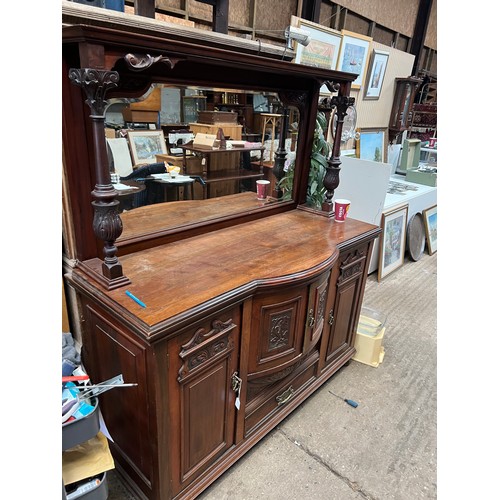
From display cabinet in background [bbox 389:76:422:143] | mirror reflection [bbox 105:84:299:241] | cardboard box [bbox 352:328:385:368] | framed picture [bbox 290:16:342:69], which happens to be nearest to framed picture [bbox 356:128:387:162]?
display cabinet in background [bbox 389:76:422:143]

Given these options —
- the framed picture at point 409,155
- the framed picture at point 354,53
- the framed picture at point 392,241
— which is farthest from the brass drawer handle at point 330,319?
the framed picture at point 409,155

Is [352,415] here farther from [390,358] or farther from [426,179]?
[426,179]

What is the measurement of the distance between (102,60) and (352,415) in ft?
6.22

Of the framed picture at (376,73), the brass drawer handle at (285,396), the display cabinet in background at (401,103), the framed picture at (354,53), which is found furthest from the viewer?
the display cabinet in background at (401,103)

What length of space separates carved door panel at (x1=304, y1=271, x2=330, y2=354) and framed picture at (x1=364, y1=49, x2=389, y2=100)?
2872 millimetres

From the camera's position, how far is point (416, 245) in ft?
12.6

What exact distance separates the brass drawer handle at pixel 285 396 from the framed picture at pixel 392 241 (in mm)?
1886

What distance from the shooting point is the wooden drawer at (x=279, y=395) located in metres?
1.61

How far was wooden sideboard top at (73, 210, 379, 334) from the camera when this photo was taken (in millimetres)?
1142

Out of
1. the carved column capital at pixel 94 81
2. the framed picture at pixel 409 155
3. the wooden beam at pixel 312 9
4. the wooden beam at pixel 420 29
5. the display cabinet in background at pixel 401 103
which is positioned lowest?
the framed picture at pixel 409 155

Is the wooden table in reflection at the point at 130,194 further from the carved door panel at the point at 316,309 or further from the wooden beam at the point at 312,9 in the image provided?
the wooden beam at the point at 312,9

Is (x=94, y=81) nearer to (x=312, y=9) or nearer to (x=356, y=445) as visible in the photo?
(x=356, y=445)

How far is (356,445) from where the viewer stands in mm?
1735

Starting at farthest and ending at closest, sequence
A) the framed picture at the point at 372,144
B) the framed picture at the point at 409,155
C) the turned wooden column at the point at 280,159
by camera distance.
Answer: the framed picture at the point at 409,155 → the framed picture at the point at 372,144 → the turned wooden column at the point at 280,159
